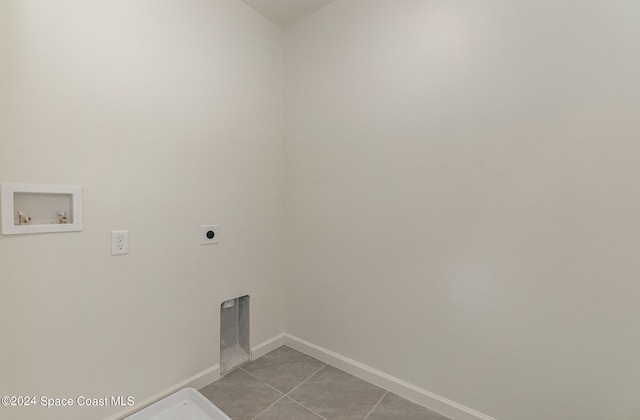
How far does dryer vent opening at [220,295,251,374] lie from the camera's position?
1887mm

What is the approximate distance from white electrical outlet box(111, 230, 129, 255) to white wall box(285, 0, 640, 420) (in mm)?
1165

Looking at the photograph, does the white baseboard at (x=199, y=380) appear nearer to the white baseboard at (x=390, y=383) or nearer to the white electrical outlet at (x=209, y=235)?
the white baseboard at (x=390, y=383)

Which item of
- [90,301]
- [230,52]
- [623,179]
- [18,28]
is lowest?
[90,301]

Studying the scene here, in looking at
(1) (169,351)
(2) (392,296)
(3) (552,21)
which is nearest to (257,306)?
(1) (169,351)

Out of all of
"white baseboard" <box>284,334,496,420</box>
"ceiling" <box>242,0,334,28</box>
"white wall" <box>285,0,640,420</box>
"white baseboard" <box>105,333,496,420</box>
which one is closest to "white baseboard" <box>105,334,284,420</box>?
"white baseboard" <box>105,333,496,420</box>

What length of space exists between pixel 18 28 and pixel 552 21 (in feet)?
7.49

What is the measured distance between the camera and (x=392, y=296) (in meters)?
1.69

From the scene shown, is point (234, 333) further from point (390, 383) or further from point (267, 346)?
point (390, 383)

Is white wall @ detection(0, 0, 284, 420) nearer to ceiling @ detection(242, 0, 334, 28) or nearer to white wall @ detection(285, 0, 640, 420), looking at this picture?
ceiling @ detection(242, 0, 334, 28)

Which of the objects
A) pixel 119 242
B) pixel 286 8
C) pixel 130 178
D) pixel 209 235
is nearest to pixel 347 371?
pixel 209 235

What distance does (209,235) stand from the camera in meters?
1.76

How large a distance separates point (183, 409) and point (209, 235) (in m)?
0.97

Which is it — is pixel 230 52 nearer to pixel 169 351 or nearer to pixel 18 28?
pixel 18 28

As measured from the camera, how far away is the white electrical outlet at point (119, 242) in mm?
1363
